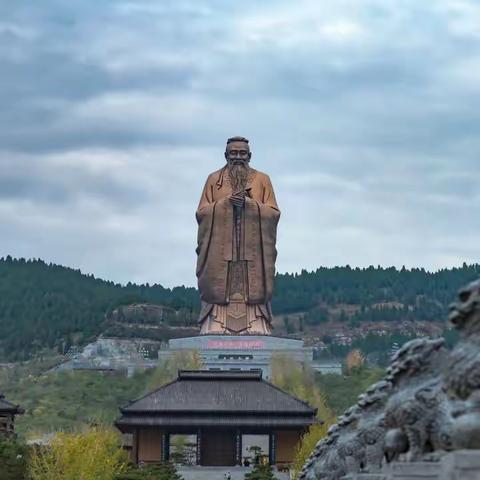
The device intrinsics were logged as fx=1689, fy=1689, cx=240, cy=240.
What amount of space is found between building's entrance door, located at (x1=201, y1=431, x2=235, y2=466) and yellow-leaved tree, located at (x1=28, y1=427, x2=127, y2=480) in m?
8.41

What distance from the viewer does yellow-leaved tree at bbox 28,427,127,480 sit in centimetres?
4119

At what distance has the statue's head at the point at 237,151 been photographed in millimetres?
74375

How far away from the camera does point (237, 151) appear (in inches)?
2928

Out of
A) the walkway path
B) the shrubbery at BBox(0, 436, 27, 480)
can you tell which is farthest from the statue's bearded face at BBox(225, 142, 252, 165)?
the shrubbery at BBox(0, 436, 27, 480)

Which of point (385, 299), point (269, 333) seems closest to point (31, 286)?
point (385, 299)

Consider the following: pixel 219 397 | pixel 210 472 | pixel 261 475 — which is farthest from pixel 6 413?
pixel 261 475

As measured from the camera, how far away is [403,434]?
14211mm

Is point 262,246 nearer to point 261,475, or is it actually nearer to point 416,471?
point 261,475

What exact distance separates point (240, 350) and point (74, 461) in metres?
31.2

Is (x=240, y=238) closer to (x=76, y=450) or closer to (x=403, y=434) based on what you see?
(x=76, y=450)

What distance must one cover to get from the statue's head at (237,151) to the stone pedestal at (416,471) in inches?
2395

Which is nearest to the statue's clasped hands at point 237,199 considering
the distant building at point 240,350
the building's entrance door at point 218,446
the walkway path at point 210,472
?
the distant building at point 240,350

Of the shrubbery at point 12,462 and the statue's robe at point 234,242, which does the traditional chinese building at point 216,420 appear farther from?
the statue's robe at point 234,242

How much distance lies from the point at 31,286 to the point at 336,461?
15444 cm
